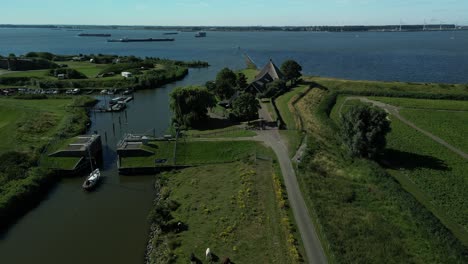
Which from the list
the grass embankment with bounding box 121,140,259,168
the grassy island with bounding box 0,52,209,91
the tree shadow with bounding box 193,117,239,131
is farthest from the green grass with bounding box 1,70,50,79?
the grass embankment with bounding box 121,140,259,168

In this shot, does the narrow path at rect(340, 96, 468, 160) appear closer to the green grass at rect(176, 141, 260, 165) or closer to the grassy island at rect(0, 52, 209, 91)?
the green grass at rect(176, 141, 260, 165)

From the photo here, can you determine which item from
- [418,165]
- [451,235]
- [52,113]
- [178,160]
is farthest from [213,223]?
[52,113]

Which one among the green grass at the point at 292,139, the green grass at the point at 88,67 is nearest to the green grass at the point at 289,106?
the green grass at the point at 292,139

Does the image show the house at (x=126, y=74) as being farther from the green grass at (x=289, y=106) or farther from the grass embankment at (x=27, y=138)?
the green grass at (x=289, y=106)

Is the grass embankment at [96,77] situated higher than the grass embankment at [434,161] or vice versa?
the grass embankment at [96,77]

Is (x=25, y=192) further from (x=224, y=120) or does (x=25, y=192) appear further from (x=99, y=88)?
(x=99, y=88)

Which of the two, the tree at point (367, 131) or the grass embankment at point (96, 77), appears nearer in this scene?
the tree at point (367, 131)
